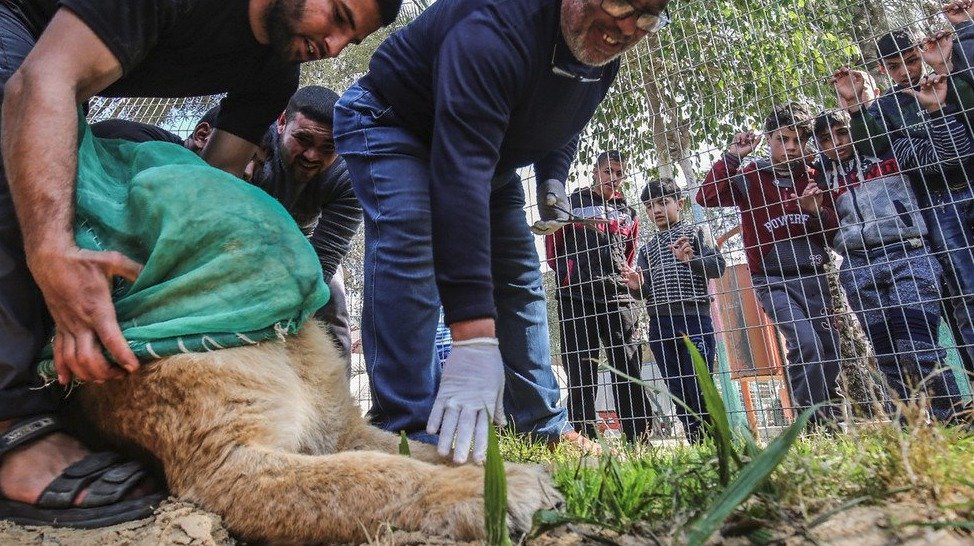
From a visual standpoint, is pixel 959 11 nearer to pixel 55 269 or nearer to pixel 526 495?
pixel 526 495

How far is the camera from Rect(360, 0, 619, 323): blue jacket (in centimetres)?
198

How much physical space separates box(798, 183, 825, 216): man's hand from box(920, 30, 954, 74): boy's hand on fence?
34.3 inches

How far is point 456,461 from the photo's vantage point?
5.69 ft

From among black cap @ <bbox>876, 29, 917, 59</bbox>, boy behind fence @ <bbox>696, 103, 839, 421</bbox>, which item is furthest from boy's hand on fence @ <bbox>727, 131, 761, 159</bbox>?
black cap @ <bbox>876, 29, 917, 59</bbox>

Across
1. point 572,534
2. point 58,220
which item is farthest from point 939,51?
point 58,220

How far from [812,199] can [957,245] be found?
79 cm

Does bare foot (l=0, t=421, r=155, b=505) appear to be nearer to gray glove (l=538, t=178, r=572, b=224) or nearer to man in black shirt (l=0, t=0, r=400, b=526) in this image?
man in black shirt (l=0, t=0, r=400, b=526)

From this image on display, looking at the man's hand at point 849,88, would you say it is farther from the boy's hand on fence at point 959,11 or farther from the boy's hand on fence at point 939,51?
the boy's hand on fence at point 959,11

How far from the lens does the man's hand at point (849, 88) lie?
370cm

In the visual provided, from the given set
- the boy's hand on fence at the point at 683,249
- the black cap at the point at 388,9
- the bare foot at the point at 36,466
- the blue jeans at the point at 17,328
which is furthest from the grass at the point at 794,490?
the boy's hand on fence at the point at 683,249

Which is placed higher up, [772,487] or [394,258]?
[394,258]

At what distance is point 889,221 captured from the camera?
3.63m

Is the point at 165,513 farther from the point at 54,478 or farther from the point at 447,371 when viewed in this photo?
the point at 447,371

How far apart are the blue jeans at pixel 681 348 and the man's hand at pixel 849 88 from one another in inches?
62.3
